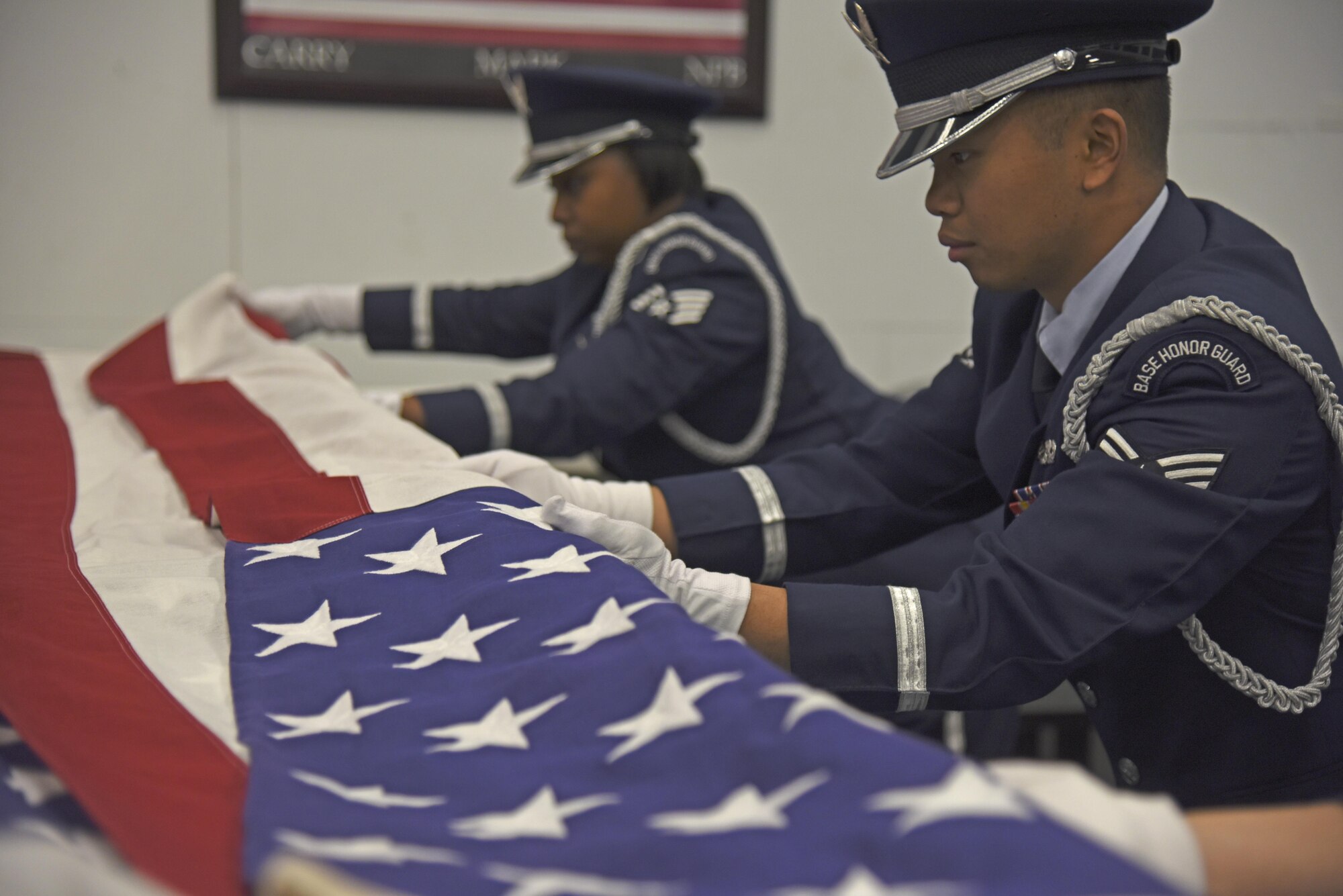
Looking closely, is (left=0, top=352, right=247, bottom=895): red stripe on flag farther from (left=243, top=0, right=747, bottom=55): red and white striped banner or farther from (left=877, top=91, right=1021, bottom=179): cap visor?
(left=243, top=0, right=747, bottom=55): red and white striped banner

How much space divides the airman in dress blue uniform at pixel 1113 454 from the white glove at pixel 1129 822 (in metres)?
0.34

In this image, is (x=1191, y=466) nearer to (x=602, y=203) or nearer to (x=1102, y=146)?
(x=1102, y=146)

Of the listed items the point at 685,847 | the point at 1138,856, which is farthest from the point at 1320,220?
the point at 685,847

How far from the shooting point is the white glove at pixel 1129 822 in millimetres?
536

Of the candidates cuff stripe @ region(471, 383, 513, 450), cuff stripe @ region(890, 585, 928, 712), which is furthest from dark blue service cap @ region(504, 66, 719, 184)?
cuff stripe @ region(890, 585, 928, 712)

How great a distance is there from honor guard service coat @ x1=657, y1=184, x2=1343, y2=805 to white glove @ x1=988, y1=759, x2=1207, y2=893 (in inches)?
13.2

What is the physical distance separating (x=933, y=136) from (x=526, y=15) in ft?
5.91

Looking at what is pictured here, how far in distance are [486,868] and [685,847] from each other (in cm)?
8

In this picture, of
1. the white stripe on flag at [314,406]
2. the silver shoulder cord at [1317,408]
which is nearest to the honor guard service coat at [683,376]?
the white stripe on flag at [314,406]

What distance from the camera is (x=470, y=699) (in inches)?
28.0

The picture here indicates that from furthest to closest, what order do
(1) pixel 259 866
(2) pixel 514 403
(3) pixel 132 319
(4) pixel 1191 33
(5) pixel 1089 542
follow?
(3) pixel 132 319
(4) pixel 1191 33
(2) pixel 514 403
(5) pixel 1089 542
(1) pixel 259 866

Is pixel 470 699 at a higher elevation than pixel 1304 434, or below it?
below

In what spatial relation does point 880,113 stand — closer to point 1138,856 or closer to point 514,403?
point 514,403

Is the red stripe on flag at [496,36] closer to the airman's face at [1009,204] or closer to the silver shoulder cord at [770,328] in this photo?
the silver shoulder cord at [770,328]
